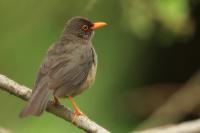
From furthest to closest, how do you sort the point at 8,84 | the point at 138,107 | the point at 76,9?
the point at 138,107 < the point at 76,9 < the point at 8,84

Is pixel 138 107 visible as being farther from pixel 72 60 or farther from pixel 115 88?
pixel 72 60

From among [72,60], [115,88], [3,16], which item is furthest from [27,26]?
[72,60]

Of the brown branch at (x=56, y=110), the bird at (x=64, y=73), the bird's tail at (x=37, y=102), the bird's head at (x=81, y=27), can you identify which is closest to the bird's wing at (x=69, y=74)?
the bird at (x=64, y=73)

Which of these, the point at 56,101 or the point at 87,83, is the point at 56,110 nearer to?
the point at 56,101

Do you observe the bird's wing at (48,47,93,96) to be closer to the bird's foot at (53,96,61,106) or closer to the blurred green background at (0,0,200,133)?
the bird's foot at (53,96,61,106)

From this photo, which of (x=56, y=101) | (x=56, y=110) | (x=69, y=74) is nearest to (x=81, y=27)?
(x=69, y=74)

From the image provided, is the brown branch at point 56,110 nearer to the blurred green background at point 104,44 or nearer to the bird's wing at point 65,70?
the bird's wing at point 65,70

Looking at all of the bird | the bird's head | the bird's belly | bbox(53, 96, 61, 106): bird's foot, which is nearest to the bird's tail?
the bird
